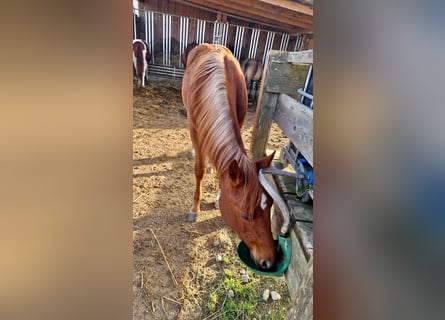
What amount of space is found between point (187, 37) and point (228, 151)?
4.09m

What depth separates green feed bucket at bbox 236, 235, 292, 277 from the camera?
90 centimetres

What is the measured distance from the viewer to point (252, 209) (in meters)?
1.04

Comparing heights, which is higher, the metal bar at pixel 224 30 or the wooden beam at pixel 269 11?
the wooden beam at pixel 269 11

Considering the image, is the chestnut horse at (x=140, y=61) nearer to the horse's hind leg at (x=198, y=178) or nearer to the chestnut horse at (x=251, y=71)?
the chestnut horse at (x=251, y=71)

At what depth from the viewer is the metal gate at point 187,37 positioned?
453cm

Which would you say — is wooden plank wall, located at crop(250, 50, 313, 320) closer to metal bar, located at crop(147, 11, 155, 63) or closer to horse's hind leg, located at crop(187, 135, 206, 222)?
horse's hind leg, located at crop(187, 135, 206, 222)

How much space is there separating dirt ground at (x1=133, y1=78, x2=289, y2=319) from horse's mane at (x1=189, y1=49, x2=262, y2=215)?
470mm

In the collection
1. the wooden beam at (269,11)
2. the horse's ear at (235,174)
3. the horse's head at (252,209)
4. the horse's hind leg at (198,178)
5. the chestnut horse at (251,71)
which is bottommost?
the horse's hind leg at (198,178)

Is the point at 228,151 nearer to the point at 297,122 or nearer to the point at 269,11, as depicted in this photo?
the point at 297,122

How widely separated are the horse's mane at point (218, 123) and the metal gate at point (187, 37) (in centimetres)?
328

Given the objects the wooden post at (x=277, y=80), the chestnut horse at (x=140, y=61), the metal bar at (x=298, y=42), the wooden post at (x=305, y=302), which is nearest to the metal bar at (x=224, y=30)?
the metal bar at (x=298, y=42)

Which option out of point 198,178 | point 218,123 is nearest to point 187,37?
point 198,178
